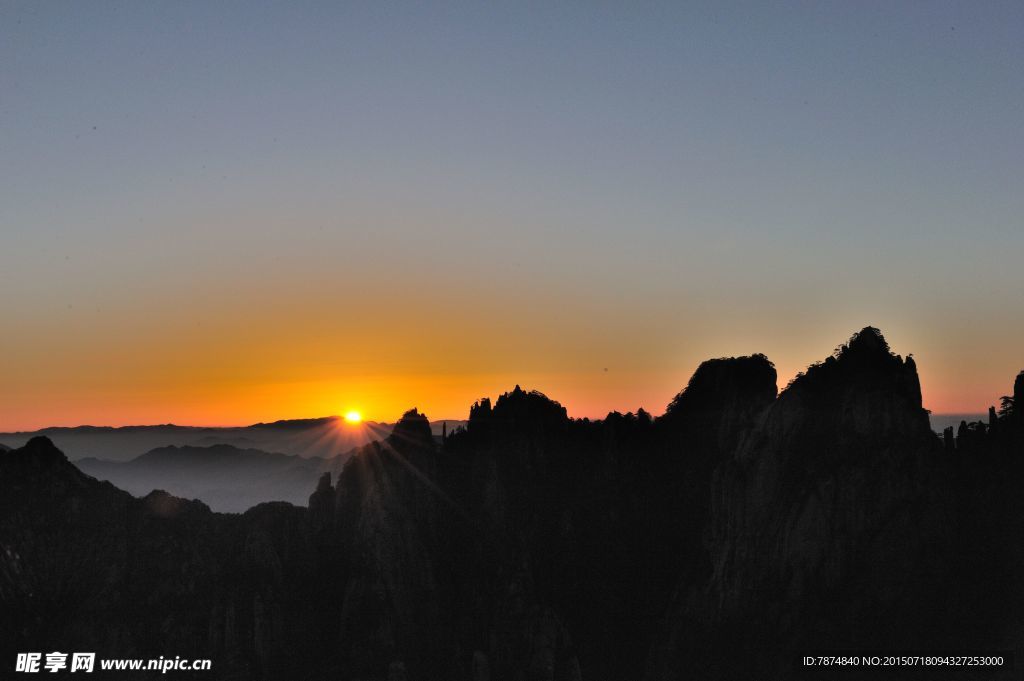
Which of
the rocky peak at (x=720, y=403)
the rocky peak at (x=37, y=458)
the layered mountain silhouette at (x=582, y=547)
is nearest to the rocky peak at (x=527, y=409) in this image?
the layered mountain silhouette at (x=582, y=547)

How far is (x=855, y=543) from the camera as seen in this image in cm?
12131

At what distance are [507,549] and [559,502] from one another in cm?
969

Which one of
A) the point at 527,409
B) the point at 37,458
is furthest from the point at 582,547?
the point at 37,458

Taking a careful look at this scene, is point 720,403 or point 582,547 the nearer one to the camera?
point 720,403

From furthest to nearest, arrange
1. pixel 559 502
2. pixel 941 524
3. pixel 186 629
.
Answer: pixel 559 502 < pixel 186 629 < pixel 941 524

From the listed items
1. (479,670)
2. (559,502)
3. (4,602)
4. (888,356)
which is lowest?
(479,670)

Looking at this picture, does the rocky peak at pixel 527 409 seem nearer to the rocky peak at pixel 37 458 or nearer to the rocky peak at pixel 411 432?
the rocky peak at pixel 411 432

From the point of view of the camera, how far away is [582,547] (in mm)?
141375

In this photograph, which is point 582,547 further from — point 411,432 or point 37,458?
point 37,458

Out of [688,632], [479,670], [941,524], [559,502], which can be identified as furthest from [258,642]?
[941,524]

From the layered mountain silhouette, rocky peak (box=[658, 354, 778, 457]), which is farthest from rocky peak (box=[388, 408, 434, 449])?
rocky peak (box=[658, 354, 778, 457])

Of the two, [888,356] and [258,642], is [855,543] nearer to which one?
[888,356]

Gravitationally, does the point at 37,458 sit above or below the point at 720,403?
below

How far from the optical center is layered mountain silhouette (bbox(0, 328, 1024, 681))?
121188mm
